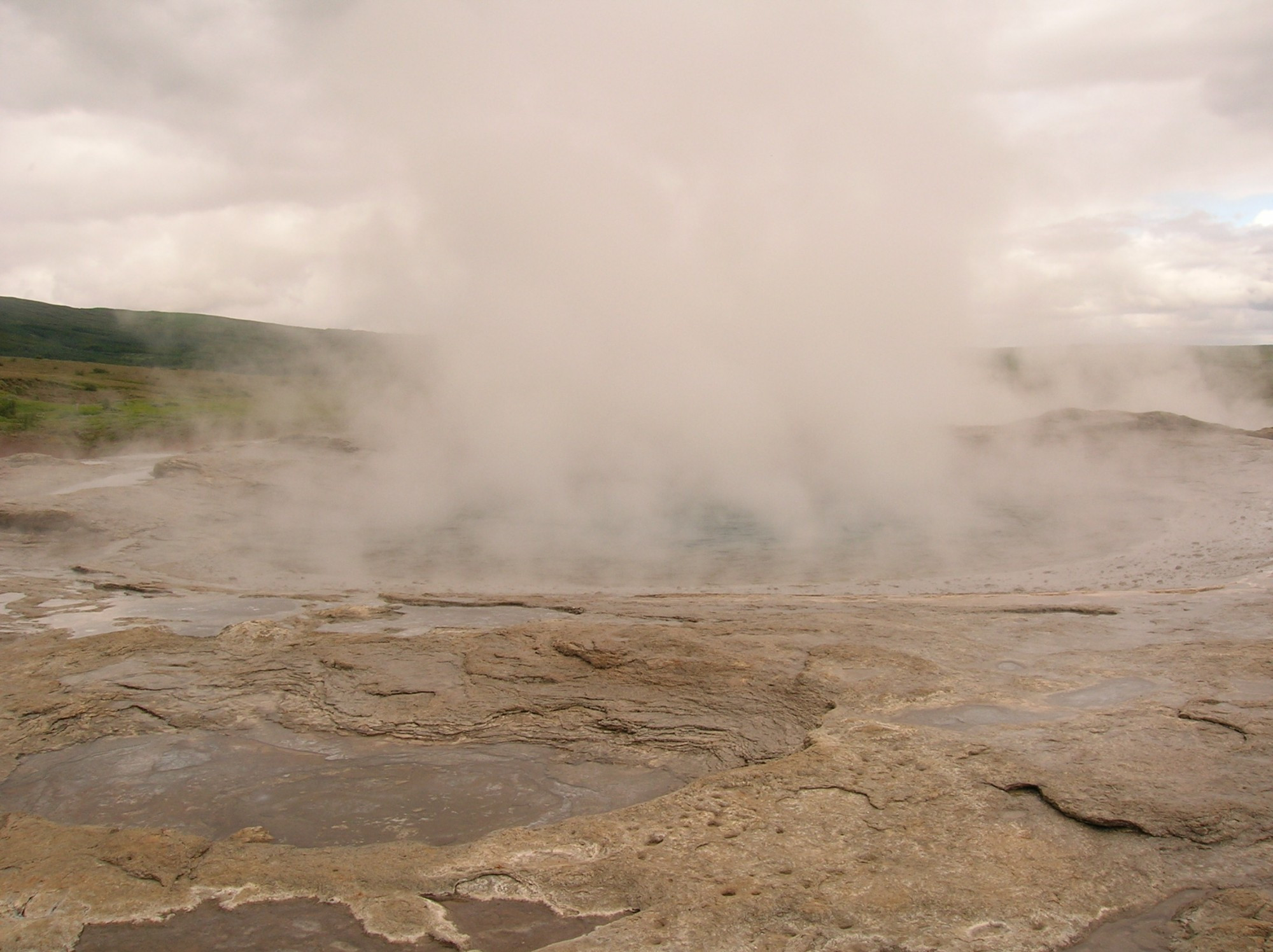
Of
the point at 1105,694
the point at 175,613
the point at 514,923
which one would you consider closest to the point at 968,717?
the point at 1105,694

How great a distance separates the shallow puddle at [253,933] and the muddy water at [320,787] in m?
0.38

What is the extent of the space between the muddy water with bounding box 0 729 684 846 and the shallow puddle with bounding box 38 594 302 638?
5.69 feet

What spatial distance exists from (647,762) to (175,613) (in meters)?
3.77

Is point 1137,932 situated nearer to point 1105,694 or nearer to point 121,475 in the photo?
point 1105,694

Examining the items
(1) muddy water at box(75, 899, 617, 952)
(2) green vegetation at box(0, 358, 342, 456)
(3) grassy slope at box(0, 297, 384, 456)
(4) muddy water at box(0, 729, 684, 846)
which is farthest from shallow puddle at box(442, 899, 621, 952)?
(3) grassy slope at box(0, 297, 384, 456)

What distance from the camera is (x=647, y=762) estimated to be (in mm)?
3271

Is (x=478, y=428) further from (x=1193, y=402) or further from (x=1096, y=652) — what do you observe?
(x=1193, y=402)

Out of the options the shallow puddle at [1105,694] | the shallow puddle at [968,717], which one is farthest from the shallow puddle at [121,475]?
the shallow puddle at [1105,694]

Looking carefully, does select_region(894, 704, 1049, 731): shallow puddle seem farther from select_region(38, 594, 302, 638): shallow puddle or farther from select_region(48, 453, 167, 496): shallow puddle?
select_region(48, 453, 167, 496): shallow puddle

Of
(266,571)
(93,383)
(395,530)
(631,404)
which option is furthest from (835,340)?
(93,383)

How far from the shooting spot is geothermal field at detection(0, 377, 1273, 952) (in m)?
2.31

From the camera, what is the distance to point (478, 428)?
1309cm

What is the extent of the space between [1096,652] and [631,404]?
9452 mm

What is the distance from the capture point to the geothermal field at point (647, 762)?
2.31 meters
